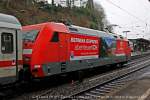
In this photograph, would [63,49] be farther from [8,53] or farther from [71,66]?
[8,53]

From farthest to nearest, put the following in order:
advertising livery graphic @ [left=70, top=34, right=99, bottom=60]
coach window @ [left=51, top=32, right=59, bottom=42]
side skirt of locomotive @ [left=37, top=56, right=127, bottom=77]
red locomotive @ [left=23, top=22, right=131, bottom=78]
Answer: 1. advertising livery graphic @ [left=70, top=34, right=99, bottom=60]
2. coach window @ [left=51, top=32, right=59, bottom=42]
3. side skirt of locomotive @ [left=37, top=56, right=127, bottom=77]
4. red locomotive @ [left=23, top=22, right=131, bottom=78]

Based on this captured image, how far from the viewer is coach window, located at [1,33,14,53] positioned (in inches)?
492

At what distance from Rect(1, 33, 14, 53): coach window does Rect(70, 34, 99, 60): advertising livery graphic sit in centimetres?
518

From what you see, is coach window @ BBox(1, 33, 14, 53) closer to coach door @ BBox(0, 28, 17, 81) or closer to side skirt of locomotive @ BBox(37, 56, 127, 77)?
coach door @ BBox(0, 28, 17, 81)

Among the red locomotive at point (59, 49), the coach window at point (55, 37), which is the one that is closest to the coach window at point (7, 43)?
the red locomotive at point (59, 49)

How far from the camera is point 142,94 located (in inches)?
524

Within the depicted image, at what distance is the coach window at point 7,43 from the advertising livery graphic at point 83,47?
518 cm

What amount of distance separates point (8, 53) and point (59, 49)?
4020mm

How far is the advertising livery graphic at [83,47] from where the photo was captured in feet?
58.7

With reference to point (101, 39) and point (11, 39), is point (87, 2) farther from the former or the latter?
point (11, 39)

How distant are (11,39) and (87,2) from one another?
6971 cm

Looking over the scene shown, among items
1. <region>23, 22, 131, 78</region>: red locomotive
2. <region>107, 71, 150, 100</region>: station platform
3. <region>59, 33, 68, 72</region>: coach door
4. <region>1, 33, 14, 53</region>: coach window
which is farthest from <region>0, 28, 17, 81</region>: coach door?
<region>107, 71, 150, 100</region>: station platform

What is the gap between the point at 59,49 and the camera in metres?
16.3

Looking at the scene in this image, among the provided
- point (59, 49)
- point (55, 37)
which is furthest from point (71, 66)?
point (55, 37)
